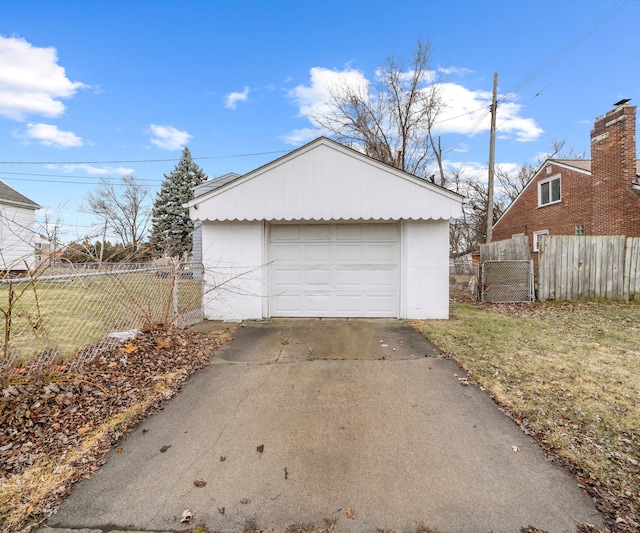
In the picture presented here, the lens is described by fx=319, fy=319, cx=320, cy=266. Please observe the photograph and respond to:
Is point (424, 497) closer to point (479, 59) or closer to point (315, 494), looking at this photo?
point (315, 494)

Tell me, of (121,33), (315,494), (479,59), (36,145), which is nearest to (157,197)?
(36,145)

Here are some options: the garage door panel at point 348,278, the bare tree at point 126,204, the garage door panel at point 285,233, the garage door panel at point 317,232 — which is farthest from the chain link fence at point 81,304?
the bare tree at point 126,204

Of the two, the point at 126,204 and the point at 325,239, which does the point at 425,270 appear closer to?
the point at 325,239

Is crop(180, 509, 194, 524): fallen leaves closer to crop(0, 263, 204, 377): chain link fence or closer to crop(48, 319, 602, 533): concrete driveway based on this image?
crop(48, 319, 602, 533): concrete driveway

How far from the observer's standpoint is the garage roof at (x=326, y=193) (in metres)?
6.66

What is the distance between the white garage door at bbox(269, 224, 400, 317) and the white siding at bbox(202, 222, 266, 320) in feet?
1.15

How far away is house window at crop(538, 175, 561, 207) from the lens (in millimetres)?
16234

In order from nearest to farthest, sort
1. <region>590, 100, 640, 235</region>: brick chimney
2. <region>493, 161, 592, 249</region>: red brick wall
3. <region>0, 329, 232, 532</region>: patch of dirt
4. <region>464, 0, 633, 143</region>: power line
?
<region>0, 329, 232, 532</region>: patch of dirt < <region>464, 0, 633, 143</region>: power line < <region>590, 100, 640, 235</region>: brick chimney < <region>493, 161, 592, 249</region>: red brick wall

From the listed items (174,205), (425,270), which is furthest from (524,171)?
(174,205)

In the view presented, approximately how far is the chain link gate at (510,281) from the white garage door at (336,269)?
172 inches

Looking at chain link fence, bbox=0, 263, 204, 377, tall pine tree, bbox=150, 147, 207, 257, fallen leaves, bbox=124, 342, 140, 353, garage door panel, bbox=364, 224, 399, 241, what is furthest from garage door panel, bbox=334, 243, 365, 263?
tall pine tree, bbox=150, 147, 207, 257

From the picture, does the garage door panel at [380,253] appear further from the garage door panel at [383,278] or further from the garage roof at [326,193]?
the garage roof at [326,193]

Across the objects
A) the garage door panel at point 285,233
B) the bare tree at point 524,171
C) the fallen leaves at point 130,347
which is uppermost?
the bare tree at point 524,171

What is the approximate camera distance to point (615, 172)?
1242cm
